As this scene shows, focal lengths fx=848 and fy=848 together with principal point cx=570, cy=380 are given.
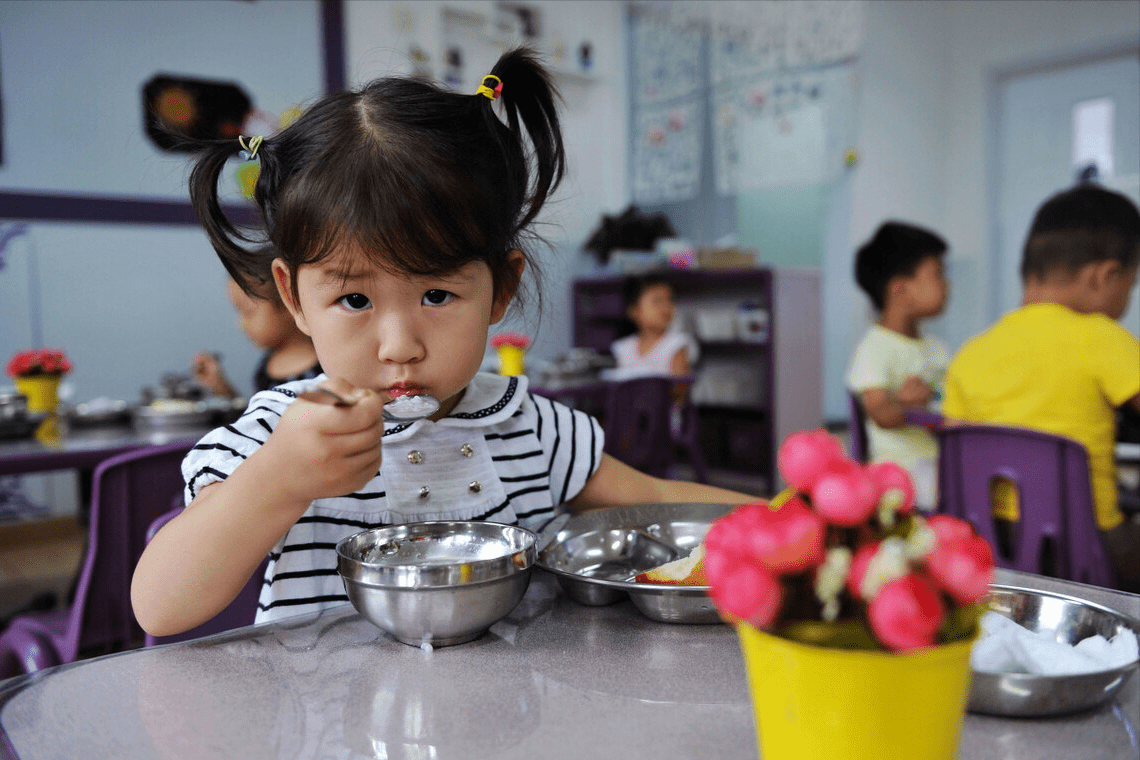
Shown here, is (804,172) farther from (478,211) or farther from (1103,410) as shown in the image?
(478,211)

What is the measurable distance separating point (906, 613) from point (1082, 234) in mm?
1866

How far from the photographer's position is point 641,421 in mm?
3240

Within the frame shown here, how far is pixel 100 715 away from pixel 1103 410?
188 centimetres

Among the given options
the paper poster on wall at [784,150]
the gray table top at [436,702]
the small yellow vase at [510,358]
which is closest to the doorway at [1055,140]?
the paper poster on wall at [784,150]

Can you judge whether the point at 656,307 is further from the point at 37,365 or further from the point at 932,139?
the point at 932,139

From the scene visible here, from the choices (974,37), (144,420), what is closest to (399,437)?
(144,420)

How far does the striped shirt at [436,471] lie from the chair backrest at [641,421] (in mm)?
1937

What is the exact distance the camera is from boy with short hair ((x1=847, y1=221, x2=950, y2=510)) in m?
2.46

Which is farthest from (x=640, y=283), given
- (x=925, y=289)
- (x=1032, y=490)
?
(x=1032, y=490)

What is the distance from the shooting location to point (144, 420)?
2283 millimetres

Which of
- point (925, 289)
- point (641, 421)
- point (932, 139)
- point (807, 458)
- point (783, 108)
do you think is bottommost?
point (641, 421)

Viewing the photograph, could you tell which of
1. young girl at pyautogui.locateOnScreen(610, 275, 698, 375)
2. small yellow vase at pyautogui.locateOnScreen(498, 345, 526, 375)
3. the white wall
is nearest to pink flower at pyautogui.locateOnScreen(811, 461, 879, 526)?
small yellow vase at pyautogui.locateOnScreen(498, 345, 526, 375)

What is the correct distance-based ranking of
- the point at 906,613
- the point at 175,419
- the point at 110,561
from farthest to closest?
the point at 175,419 < the point at 110,561 < the point at 906,613

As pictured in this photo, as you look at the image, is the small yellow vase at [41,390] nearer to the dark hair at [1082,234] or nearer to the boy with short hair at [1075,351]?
the boy with short hair at [1075,351]
